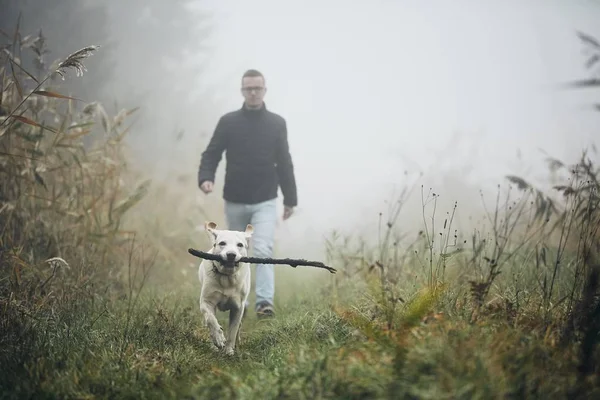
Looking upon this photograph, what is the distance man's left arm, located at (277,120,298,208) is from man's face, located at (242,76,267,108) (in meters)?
0.50

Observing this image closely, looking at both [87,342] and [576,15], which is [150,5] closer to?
[576,15]

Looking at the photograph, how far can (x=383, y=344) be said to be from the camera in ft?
8.73

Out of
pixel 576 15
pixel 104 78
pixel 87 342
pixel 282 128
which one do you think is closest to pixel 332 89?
pixel 576 15

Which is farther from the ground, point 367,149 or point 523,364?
point 367,149

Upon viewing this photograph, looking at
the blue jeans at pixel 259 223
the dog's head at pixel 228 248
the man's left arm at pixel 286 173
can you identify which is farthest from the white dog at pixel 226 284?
the man's left arm at pixel 286 173

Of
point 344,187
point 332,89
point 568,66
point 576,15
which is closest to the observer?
point 576,15

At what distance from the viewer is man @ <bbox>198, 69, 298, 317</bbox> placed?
18.8 ft

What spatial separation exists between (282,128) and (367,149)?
17.2 meters

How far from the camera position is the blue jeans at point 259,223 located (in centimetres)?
559

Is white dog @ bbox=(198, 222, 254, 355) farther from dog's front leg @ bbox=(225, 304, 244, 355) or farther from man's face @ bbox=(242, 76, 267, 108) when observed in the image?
man's face @ bbox=(242, 76, 267, 108)

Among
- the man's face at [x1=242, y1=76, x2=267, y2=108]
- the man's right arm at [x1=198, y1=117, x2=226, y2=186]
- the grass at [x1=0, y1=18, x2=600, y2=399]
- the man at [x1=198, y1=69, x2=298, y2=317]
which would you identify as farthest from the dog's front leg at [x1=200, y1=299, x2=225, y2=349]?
the man's face at [x1=242, y1=76, x2=267, y2=108]

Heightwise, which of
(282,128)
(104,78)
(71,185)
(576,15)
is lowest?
(71,185)

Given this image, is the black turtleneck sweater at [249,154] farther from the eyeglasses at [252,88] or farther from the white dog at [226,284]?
the white dog at [226,284]

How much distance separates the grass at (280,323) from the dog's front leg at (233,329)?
0.14 m
